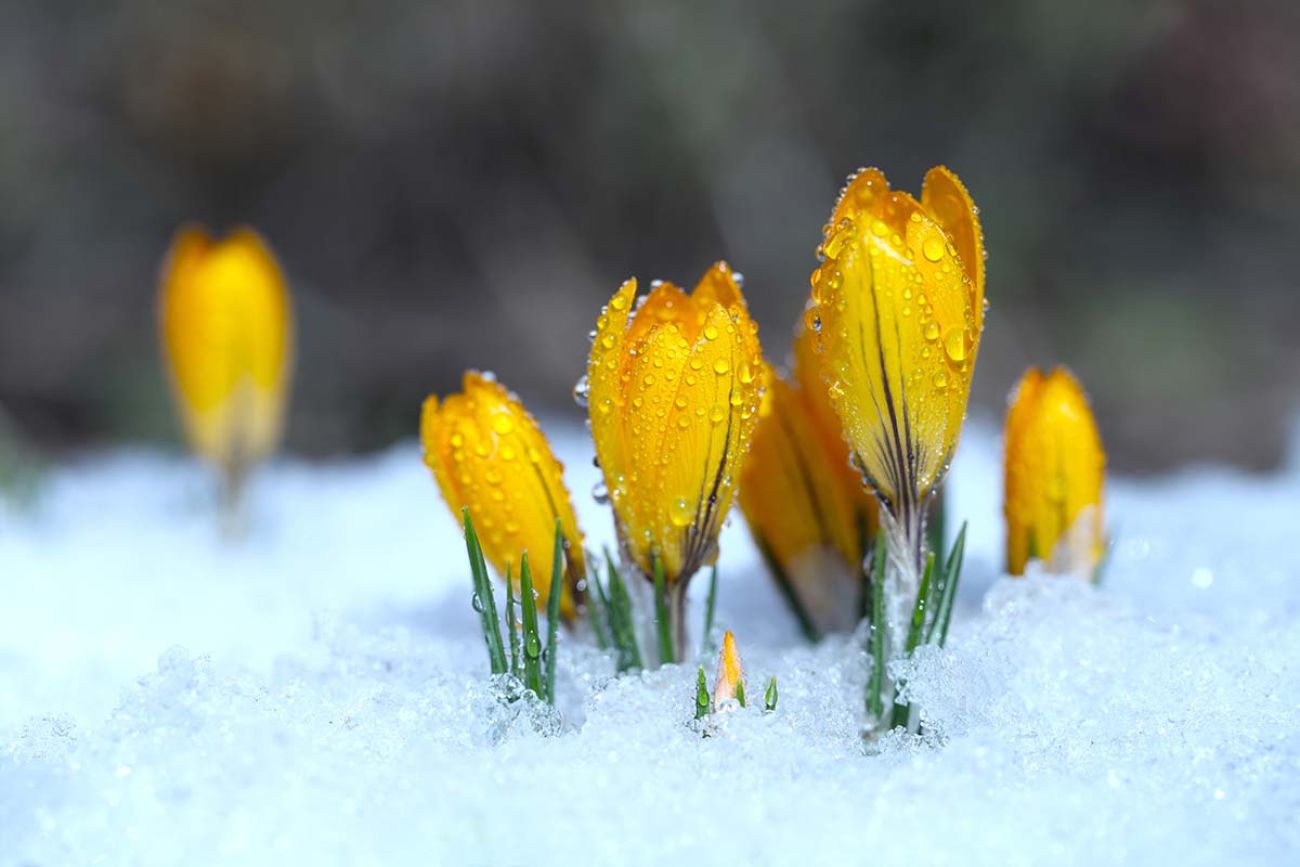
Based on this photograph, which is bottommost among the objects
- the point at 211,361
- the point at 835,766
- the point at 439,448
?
the point at 835,766

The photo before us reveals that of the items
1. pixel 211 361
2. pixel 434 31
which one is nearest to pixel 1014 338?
pixel 434 31

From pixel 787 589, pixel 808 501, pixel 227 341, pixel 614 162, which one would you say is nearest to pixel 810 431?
pixel 808 501

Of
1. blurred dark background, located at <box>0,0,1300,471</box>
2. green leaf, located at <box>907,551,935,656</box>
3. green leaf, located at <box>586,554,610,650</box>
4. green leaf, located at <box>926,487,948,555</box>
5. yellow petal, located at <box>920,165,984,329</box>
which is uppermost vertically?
blurred dark background, located at <box>0,0,1300,471</box>

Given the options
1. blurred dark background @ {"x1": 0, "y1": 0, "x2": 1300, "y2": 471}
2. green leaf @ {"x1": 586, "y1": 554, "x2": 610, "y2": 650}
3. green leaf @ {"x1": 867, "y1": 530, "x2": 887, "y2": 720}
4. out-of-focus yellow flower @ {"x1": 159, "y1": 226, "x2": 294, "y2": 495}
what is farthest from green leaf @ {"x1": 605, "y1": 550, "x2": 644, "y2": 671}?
blurred dark background @ {"x1": 0, "y1": 0, "x2": 1300, "y2": 471}

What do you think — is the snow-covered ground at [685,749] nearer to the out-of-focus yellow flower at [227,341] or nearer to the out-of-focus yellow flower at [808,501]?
the out-of-focus yellow flower at [808,501]

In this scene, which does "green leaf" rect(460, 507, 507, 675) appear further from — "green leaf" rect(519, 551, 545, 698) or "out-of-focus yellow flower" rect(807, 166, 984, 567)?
"out-of-focus yellow flower" rect(807, 166, 984, 567)

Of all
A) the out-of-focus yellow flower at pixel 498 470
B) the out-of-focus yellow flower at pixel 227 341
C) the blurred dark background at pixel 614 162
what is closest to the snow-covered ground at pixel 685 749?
the out-of-focus yellow flower at pixel 498 470

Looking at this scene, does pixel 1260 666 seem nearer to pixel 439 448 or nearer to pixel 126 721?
pixel 439 448
